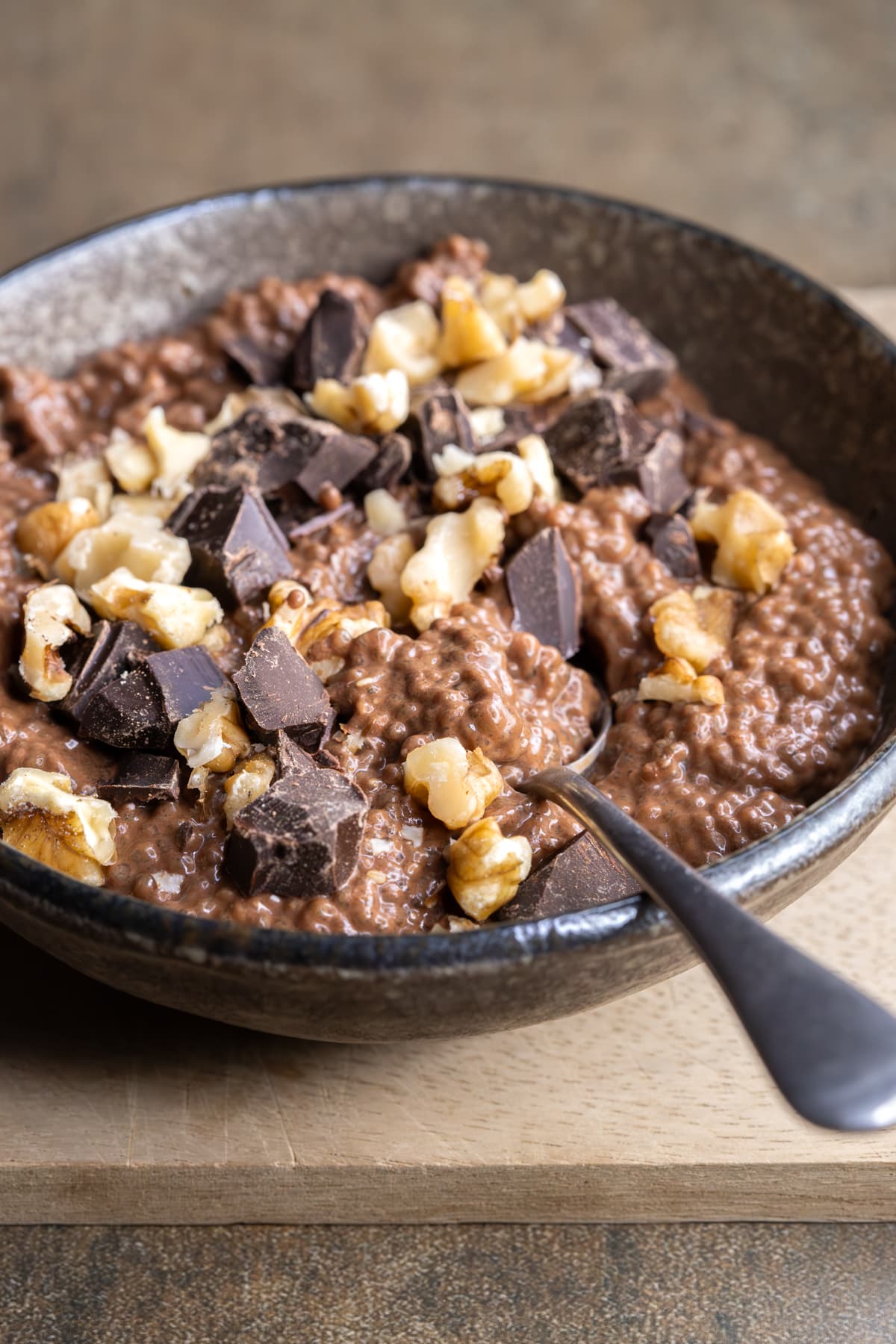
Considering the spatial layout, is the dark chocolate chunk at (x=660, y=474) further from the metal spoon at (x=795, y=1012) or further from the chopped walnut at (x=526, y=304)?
the metal spoon at (x=795, y=1012)

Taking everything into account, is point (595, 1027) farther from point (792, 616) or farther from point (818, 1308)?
point (792, 616)

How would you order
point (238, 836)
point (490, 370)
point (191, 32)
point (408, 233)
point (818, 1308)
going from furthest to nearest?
point (191, 32)
point (408, 233)
point (490, 370)
point (818, 1308)
point (238, 836)

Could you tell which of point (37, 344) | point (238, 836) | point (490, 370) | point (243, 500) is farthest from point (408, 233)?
point (238, 836)

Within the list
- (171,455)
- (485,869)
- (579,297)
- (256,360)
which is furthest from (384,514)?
(579,297)

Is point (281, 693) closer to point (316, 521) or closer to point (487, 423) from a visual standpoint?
point (316, 521)

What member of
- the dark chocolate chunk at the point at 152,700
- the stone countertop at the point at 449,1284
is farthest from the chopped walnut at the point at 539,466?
the stone countertop at the point at 449,1284
